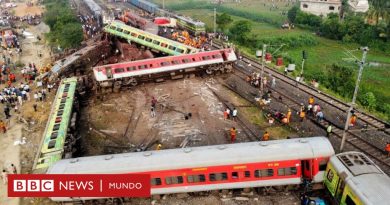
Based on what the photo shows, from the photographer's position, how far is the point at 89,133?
30.6 m

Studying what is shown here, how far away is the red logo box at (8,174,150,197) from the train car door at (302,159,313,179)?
8812 millimetres

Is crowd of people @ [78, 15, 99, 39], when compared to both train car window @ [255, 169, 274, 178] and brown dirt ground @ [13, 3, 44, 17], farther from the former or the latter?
train car window @ [255, 169, 274, 178]

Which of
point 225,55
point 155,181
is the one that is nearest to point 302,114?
point 155,181

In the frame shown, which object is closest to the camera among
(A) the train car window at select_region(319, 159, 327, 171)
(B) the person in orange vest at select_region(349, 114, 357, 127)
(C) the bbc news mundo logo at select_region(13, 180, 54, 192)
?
(C) the bbc news mundo logo at select_region(13, 180, 54, 192)

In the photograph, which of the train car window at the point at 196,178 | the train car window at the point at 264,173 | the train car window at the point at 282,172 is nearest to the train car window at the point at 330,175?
the train car window at the point at 282,172

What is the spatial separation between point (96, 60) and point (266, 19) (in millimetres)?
52856

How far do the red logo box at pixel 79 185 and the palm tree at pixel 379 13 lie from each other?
6139 cm

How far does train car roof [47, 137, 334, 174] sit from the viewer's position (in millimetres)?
20062

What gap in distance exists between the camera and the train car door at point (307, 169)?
20130 mm

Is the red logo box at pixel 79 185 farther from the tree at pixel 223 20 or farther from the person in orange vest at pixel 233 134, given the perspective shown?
the tree at pixel 223 20

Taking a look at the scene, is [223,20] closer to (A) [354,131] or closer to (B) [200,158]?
(A) [354,131]

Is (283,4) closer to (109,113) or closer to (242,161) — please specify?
(109,113)

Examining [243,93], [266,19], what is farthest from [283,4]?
[243,93]

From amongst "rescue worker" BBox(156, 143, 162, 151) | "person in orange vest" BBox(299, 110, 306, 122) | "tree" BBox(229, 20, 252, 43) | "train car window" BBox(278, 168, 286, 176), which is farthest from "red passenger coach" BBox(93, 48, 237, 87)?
"train car window" BBox(278, 168, 286, 176)
